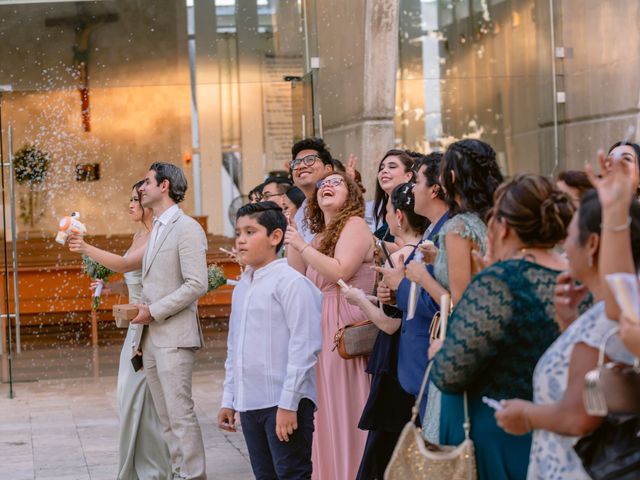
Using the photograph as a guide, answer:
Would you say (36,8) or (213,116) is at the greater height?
(36,8)

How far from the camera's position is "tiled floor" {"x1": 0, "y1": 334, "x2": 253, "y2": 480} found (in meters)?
7.98

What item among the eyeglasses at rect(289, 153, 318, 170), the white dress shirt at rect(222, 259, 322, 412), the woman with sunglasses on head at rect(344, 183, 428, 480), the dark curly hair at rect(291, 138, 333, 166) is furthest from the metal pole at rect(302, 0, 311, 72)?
the white dress shirt at rect(222, 259, 322, 412)

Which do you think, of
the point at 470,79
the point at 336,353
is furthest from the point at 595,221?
the point at 470,79

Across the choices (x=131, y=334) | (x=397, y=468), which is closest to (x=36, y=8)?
(x=131, y=334)

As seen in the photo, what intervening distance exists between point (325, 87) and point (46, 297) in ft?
16.0

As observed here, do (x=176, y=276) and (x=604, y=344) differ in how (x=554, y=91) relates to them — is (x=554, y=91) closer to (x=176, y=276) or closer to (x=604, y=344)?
(x=176, y=276)

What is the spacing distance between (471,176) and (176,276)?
9.41 ft

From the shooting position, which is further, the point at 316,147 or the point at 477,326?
the point at 316,147

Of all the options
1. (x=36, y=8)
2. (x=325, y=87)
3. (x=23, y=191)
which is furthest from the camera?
(x=23, y=191)

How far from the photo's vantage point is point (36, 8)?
46.5 ft

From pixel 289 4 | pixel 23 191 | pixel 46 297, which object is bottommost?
pixel 46 297

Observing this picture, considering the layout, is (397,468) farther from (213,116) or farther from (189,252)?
(213,116)

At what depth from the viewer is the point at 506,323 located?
3539 millimetres

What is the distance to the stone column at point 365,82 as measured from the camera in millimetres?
12273
